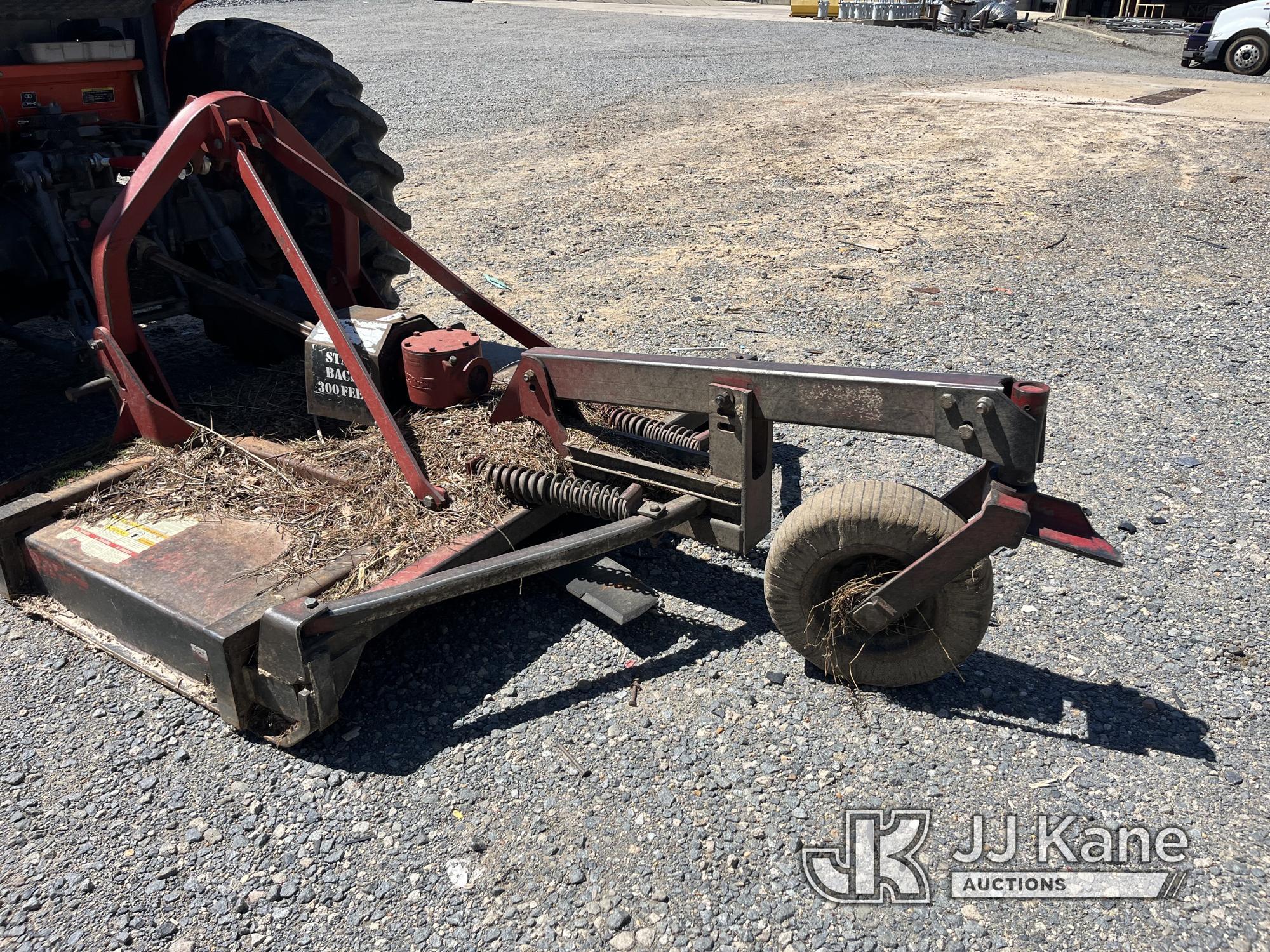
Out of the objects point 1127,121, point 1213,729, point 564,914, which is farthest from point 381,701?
point 1127,121

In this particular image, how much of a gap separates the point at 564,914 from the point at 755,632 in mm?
1305

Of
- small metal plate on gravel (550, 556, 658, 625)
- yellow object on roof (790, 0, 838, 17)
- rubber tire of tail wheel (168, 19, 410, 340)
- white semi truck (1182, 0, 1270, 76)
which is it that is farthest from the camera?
yellow object on roof (790, 0, 838, 17)

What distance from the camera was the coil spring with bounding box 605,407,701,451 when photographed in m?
3.86

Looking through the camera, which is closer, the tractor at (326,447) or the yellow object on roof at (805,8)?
the tractor at (326,447)

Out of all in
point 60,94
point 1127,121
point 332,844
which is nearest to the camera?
point 332,844

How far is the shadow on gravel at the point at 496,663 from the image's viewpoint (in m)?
3.12

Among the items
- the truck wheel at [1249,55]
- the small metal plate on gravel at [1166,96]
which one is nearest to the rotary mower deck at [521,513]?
the small metal plate on gravel at [1166,96]

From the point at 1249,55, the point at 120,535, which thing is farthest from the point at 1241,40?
the point at 120,535

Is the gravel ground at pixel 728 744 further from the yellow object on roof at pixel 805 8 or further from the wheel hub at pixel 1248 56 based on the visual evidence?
the yellow object on roof at pixel 805 8

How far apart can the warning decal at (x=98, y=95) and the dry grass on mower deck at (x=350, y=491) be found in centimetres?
203

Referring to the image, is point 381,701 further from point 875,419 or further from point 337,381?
point 875,419

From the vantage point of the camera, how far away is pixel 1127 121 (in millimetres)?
11469

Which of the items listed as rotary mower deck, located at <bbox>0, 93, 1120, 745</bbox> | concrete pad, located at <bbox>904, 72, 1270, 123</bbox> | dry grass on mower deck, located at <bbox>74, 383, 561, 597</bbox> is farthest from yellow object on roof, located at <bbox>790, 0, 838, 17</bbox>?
dry grass on mower deck, located at <bbox>74, 383, 561, 597</bbox>

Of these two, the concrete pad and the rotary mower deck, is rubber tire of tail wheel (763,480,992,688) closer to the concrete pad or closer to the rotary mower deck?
the rotary mower deck
